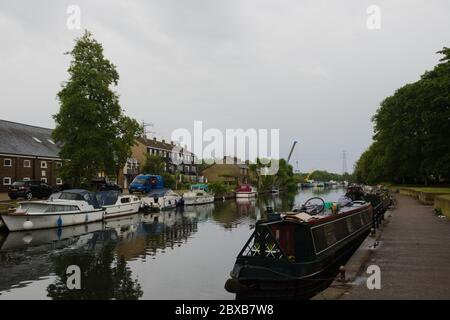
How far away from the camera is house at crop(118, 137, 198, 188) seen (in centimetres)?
8212

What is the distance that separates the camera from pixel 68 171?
39656 millimetres

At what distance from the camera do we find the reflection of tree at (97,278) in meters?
15.1

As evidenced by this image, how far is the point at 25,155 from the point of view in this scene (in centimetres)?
5366

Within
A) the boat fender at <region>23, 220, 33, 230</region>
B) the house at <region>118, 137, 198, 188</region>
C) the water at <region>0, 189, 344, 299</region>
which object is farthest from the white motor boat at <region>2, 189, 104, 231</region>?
the house at <region>118, 137, 198, 188</region>

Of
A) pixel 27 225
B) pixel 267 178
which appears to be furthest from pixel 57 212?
pixel 267 178

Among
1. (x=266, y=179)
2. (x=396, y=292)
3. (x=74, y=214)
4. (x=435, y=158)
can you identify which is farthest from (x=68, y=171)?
(x=266, y=179)

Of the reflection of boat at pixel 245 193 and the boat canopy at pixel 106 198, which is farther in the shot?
the reflection of boat at pixel 245 193

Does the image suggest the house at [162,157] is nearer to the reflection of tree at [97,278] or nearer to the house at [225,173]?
the house at [225,173]

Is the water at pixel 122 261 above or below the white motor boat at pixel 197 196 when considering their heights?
below

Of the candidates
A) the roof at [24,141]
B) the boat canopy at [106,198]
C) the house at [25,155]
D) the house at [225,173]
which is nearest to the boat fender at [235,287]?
the boat canopy at [106,198]

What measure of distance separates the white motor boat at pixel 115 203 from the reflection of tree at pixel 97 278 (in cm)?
1657

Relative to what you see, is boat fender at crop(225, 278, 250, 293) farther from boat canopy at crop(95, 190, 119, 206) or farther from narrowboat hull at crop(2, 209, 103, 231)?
boat canopy at crop(95, 190, 119, 206)
